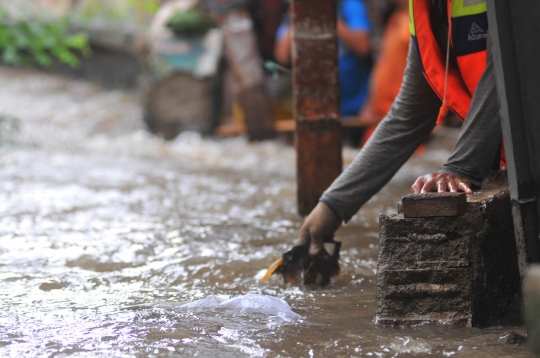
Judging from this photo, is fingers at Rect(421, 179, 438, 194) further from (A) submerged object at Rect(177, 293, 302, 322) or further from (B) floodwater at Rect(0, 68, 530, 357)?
(A) submerged object at Rect(177, 293, 302, 322)

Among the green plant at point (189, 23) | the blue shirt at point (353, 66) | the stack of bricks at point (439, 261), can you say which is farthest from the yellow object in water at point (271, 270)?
the green plant at point (189, 23)

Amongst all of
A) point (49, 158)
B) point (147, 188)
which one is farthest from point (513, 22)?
point (49, 158)

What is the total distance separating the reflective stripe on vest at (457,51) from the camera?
2781mm

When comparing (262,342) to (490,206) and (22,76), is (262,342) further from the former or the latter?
(22,76)

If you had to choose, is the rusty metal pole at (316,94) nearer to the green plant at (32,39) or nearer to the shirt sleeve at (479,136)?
the shirt sleeve at (479,136)

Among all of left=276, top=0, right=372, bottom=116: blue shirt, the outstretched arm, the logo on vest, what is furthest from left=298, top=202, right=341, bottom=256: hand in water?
left=276, top=0, right=372, bottom=116: blue shirt

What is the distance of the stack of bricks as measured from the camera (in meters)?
2.44

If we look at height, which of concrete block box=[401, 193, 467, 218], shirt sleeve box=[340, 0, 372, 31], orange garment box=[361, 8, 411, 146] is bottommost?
concrete block box=[401, 193, 467, 218]

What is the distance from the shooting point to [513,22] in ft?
7.04

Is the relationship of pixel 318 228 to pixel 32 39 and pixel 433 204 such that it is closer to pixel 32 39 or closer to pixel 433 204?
pixel 433 204

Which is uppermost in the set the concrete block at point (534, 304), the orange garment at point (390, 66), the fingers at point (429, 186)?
the orange garment at point (390, 66)

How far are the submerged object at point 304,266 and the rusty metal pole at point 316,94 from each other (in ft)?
3.67

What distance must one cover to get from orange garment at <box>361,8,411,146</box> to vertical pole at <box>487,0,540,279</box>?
5753 millimetres

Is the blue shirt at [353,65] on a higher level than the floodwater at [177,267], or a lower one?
higher
